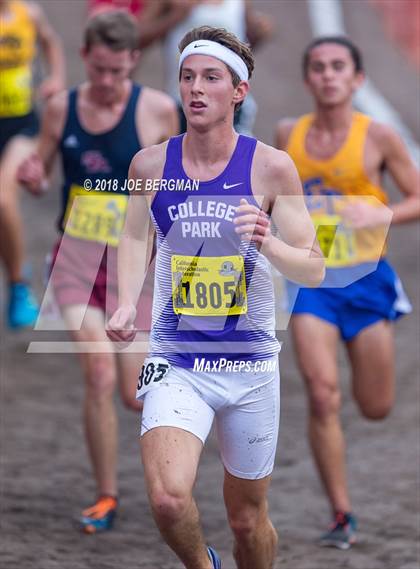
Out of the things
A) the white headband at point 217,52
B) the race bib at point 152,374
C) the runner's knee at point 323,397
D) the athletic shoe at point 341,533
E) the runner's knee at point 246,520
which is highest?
the white headband at point 217,52

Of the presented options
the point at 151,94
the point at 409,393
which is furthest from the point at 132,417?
the point at 151,94

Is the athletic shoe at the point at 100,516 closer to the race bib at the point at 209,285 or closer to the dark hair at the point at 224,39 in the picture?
the race bib at the point at 209,285

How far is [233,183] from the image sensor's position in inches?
205

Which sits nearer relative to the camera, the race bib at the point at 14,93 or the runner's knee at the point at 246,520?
the runner's knee at the point at 246,520

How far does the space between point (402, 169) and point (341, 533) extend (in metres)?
1.79

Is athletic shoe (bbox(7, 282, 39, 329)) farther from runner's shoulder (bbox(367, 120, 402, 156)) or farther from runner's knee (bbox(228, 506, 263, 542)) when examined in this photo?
runner's knee (bbox(228, 506, 263, 542))

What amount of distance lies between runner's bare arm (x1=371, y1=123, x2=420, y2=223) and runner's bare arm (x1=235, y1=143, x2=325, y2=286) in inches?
68.4

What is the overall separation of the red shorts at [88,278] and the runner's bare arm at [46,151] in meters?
0.32

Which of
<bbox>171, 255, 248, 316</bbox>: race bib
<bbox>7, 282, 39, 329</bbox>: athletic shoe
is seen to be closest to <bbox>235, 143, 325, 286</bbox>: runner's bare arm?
<bbox>171, 255, 248, 316</bbox>: race bib

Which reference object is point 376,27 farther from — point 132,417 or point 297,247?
point 297,247

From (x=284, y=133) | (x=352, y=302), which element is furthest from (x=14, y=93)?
(x=352, y=302)

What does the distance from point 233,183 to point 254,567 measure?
59.0 inches

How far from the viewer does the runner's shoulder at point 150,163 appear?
5359 millimetres

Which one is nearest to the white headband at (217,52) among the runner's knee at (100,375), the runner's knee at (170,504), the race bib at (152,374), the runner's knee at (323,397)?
the race bib at (152,374)
